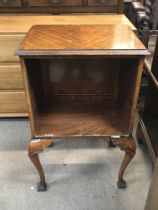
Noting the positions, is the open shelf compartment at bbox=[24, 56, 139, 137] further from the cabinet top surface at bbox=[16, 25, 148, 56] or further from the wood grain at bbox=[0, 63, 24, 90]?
the wood grain at bbox=[0, 63, 24, 90]

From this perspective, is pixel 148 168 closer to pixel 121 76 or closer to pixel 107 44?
pixel 121 76

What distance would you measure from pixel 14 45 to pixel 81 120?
0.65 metres

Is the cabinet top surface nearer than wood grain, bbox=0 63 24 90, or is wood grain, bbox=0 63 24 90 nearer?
the cabinet top surface

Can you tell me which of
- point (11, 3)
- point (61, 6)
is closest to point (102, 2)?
point (61, 6)

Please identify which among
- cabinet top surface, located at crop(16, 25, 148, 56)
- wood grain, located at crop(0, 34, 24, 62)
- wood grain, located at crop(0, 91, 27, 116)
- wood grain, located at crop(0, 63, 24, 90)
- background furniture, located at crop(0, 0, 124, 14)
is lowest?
wood grain, located at crop(0, 91, 27, 116)

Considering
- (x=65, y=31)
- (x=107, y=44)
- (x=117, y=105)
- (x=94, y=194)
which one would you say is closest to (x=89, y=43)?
(x=107, y=44)

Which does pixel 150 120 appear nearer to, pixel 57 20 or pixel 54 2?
pixel 57 20

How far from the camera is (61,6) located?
5.52 ft

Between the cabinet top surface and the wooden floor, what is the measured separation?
1.15ft

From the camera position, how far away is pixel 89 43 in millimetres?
955

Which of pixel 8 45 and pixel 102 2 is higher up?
pixel 102 2

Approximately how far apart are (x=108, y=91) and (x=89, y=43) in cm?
39

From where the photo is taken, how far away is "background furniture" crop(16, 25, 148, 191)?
90cm

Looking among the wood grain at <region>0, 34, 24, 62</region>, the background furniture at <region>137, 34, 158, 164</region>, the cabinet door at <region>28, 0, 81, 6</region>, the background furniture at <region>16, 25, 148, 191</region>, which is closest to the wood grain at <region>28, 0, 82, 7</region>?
the cabinet door at <region>28, 0, 81, 6</region>
